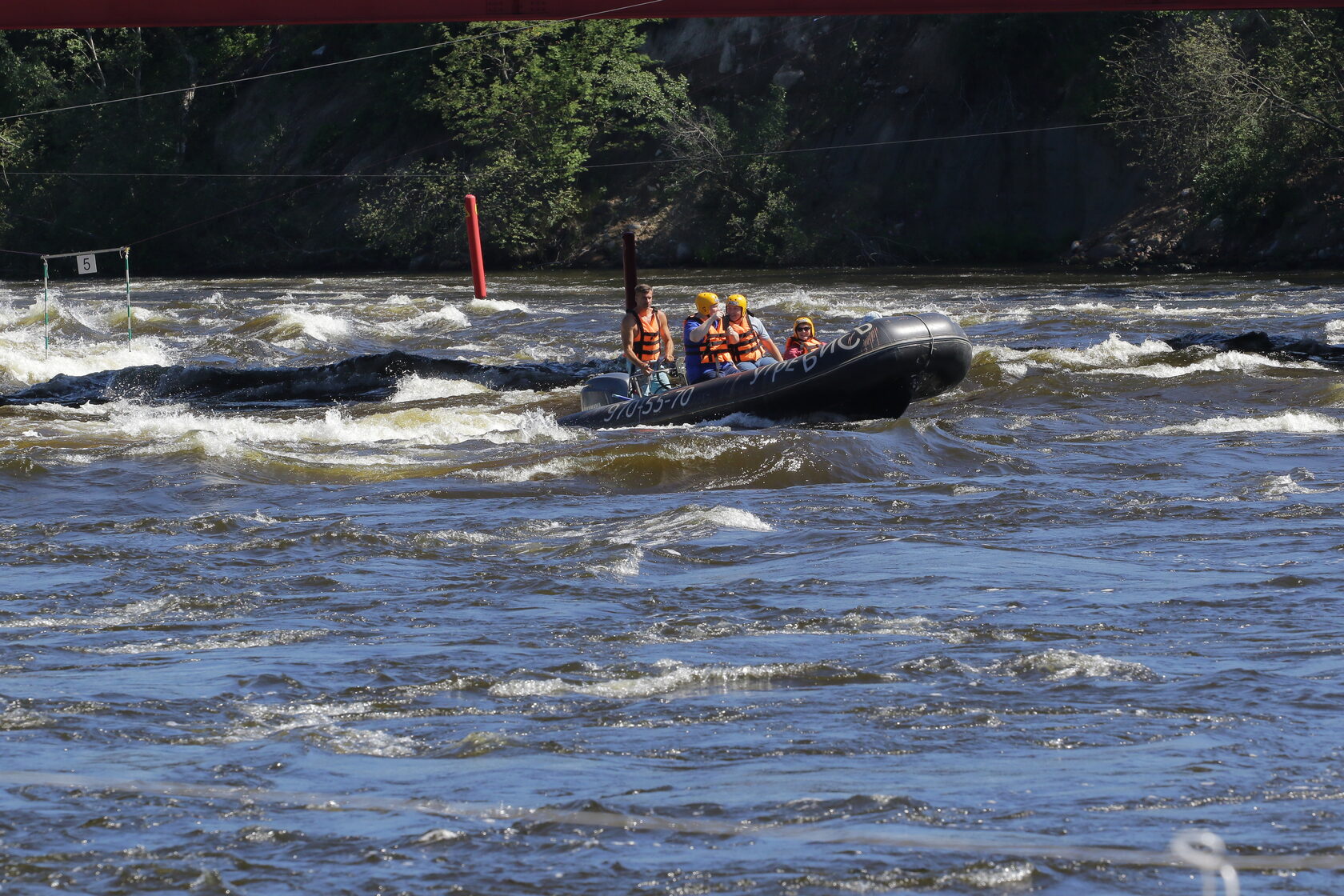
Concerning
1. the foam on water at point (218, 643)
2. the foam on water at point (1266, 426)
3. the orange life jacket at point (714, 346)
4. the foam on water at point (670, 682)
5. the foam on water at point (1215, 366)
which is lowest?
the foam on water at point (218, 643)

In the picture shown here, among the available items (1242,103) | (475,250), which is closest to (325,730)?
(475,250)

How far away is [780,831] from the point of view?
4242 millimetres

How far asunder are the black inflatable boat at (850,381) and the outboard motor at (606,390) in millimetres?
613

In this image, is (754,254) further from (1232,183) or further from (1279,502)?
(1279,502)

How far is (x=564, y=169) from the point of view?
3975cm

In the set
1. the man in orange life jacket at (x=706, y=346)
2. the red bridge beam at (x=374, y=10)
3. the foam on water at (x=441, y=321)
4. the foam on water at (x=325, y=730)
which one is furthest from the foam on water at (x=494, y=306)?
the foam on water at (x=325, y=730)

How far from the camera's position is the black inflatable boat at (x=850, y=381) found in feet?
40.3

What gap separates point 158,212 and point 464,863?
4433 cm

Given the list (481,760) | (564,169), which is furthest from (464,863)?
(564,169)

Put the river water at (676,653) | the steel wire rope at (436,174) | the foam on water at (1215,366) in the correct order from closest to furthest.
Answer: the river water at (676,653) → the foam on water at (1215,366) → the steel wire rope at (436,174)

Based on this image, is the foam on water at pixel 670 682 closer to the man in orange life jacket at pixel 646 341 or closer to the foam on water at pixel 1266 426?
the foam on water at pixel 1266 426

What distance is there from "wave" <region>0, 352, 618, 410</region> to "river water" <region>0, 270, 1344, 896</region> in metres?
3.41

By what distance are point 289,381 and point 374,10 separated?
408 cm

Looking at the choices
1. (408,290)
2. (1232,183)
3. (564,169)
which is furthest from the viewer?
(564,169)
